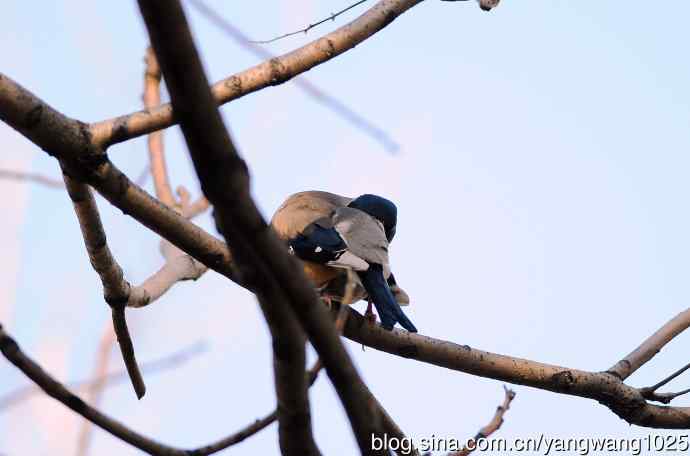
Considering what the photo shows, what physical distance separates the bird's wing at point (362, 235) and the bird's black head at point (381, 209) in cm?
21

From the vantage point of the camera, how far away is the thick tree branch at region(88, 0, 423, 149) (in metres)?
2.64

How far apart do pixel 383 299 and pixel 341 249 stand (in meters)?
0.50

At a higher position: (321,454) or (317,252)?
(317,252)

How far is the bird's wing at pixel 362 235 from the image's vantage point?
4.41m

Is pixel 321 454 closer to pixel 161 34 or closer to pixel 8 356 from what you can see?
pixel 8 356

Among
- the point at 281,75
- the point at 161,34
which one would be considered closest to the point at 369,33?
the point at 281,75

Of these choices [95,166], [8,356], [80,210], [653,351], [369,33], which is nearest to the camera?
[8,356]

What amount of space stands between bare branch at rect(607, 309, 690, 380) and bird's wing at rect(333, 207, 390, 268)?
1.15 m

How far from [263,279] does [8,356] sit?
1.51ft

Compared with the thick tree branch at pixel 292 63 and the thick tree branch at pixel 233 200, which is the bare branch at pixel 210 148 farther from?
the thick tree branch at pixel 292 63

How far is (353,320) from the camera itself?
11.6ft

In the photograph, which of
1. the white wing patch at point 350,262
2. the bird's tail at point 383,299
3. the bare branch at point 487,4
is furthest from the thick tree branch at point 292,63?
the white wing patch at point 350,262

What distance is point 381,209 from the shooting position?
536cm

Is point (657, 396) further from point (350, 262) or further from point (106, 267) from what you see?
point (106, 267)
